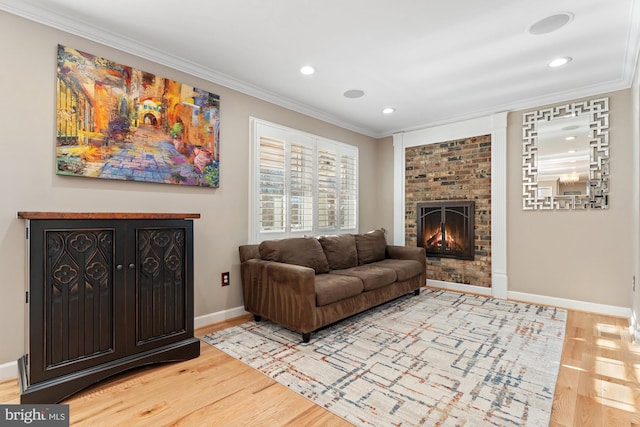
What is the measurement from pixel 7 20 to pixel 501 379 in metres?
4.06

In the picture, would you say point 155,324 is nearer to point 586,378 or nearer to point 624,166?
point 586,378

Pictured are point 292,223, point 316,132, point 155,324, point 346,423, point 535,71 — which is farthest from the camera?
point 316,132

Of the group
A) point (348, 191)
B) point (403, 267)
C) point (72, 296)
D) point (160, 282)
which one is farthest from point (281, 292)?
point (348, 191)

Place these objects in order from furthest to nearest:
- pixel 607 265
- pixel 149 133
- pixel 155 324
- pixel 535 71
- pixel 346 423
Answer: pixel 607 265 < pixel 535 71 < pixel 149 133 < pixel 155 324 < pixel 346 423

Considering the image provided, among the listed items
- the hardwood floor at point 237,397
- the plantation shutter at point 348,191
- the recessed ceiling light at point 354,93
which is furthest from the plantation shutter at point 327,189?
the hardwood floor at point 237,397

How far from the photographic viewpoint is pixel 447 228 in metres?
4.68

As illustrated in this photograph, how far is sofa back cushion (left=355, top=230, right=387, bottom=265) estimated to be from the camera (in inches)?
162

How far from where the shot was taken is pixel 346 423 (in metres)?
1.68

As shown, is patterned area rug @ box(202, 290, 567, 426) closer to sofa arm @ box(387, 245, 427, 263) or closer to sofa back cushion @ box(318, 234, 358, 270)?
sofa back cushion @ box(318, 234, 358, 270)

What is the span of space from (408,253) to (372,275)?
45.3 inches

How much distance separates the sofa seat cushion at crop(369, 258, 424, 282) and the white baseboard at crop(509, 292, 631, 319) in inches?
49.5

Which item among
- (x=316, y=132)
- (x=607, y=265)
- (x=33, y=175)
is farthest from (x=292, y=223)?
(x=607, y=265)

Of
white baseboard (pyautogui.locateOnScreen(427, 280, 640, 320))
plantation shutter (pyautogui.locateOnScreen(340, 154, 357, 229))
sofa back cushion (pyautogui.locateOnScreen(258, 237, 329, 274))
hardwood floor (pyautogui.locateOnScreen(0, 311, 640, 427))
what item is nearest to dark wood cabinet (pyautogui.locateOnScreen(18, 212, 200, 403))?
hardwood floor (pyautogui.locateOnScreen(0, 311, 640, 427))

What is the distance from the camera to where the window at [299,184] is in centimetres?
358
